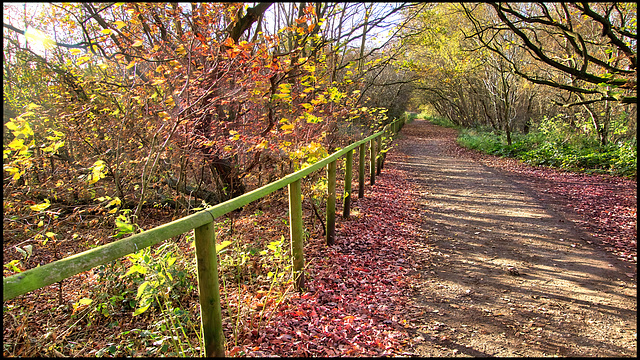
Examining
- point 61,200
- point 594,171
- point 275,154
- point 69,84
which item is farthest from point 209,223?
point 594,171

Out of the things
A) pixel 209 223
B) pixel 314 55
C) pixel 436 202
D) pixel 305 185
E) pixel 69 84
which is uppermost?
pixel 314 55

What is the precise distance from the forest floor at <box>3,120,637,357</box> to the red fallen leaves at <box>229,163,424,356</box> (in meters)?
0.01

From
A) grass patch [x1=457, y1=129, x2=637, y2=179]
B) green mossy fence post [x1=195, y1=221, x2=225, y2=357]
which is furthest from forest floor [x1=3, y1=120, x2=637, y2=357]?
grass patch [x1=457, y1=129, x2=637, y2=179]

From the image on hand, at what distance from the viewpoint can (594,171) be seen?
10672mm

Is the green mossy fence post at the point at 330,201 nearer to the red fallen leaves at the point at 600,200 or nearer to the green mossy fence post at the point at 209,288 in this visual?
the green mossy fence post at the point at 209,288

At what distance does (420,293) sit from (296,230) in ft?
4.97

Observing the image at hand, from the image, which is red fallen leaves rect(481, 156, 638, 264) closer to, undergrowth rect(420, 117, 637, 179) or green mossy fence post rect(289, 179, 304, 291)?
undergrowth rect(420, 117, 637, 179)

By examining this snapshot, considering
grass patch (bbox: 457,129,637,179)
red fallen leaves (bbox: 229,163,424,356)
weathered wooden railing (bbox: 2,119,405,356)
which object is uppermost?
weathered wooden railing (bbox: 2,119,405,356)

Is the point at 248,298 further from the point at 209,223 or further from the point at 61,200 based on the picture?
the point at 61,200

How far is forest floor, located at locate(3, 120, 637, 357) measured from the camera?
2979 mm

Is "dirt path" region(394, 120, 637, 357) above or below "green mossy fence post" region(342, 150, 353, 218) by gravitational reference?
below

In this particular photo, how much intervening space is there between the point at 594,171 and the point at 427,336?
10430mm

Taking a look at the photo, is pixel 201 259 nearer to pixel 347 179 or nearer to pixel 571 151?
pixel 347 179

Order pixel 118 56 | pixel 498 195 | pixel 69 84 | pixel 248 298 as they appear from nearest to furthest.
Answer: pixel 248 298 < pixel 118 56 < pixel 69 84 < pixel 498 195
